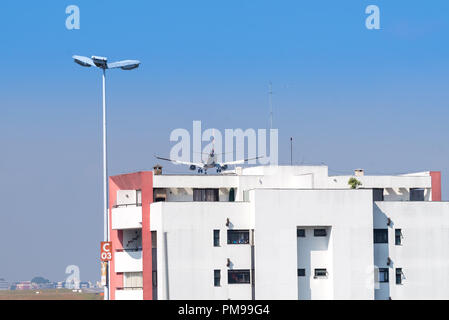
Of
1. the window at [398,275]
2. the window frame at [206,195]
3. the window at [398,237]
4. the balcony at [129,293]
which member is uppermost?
the window frame at [206,195]

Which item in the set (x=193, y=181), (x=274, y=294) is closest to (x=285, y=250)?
(x=274, y=294)

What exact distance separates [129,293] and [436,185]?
967 inches

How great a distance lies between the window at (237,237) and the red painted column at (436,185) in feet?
56.5

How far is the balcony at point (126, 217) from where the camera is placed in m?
68.1

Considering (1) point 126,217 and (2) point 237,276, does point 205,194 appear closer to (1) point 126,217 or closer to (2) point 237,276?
(1) point 126,217

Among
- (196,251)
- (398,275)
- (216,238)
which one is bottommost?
(398,275)

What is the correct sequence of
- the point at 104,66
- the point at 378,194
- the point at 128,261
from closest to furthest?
the point at 104,66
the point at 128,261
the point at 378,194

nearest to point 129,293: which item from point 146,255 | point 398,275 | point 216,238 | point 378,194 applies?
point 146,255

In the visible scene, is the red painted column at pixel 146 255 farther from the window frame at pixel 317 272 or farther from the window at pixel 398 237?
the window at pixel 398 237

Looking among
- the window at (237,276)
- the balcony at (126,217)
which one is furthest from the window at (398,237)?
the balcony at (126,217)

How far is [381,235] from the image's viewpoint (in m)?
67.4

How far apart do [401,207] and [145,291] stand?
1856cm

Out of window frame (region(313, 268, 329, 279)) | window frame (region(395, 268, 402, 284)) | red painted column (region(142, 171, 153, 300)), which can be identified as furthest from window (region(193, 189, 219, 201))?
window frame (region(395, 268, 402, 284))

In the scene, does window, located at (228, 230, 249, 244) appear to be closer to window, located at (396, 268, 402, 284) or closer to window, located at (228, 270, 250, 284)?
window, located at (228, 270, 250, 284)
